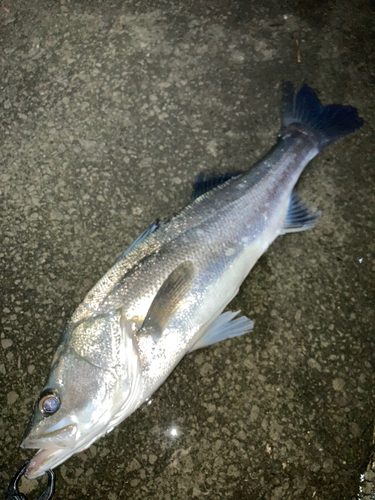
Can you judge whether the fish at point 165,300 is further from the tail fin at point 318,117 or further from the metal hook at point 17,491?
the metal hook at point 17,491

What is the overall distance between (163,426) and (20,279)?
1.48 metres

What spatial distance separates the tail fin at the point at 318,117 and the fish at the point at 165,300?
1 centimetres

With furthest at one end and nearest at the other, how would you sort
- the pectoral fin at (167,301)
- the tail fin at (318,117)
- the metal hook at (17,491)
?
the tail fin at (318,117), the metal hook at (17,491), the pectoral fin at (167,301)

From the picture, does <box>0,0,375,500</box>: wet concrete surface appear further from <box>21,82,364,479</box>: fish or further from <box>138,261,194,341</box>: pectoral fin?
<box>138,261,194,341</box>: pectoral fin

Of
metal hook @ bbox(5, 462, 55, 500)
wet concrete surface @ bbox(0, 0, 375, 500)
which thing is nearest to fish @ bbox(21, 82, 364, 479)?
wet concrete surface @ bbox(0, 0, 375, 500)

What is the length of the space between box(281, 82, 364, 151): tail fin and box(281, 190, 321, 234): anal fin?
45 cm

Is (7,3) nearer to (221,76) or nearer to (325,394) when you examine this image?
(221,76)

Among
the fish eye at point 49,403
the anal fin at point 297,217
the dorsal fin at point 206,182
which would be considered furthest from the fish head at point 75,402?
the anal fin at point 297,217

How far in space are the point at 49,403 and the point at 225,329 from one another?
1.11 meters

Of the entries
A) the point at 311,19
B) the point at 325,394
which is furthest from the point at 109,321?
the point at 311,19

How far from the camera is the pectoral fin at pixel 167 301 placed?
2.09 m

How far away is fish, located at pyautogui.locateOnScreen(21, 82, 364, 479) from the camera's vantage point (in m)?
1.93

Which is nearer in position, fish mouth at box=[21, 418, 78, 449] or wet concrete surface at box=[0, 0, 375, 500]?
fish mouth at box=[21, 418, 78, 449]

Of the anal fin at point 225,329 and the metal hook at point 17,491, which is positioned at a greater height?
the anal fin at point 225,329
